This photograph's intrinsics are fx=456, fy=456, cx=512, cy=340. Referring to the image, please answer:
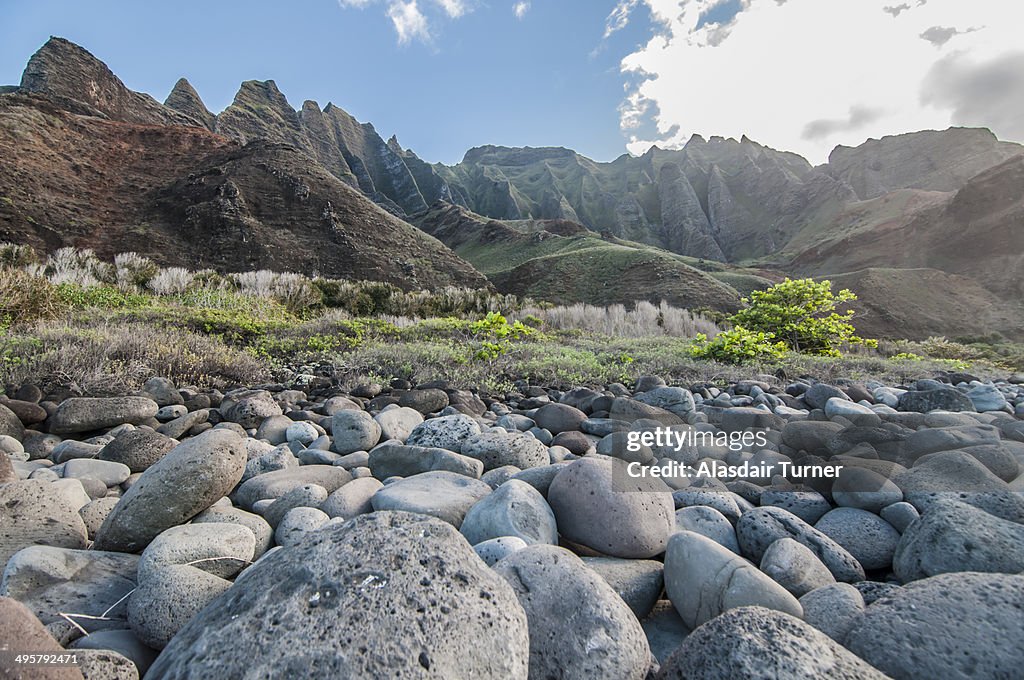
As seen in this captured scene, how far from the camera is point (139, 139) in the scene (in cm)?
3253

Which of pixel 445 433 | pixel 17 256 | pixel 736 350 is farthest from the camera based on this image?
pixel 17 256

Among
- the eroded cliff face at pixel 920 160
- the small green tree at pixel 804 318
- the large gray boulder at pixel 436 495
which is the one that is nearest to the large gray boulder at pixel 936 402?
the large gray boulder at pixel 436 495

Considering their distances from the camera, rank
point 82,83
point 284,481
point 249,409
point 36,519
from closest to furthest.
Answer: point 36,519 → point 284,481 → point 249,409 → point 82,83

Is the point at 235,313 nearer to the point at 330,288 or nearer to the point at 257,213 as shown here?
the point at 330,288

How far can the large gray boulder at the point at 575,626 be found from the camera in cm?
112

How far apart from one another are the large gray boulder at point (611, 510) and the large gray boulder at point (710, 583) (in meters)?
→ 0.23

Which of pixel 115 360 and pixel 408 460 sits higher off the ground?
pixel 115 360

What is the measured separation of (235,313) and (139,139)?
111 feet

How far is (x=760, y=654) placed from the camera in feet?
3.16

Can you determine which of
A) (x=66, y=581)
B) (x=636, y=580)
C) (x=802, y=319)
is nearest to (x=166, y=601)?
(x=66, y=581)

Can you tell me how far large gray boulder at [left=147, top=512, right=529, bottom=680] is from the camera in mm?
832

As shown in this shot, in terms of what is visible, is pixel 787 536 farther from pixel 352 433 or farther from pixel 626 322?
pixel 626 322

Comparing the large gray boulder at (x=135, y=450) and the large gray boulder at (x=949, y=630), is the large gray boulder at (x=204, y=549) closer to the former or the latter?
the large gray boulder at (x=135, y=450)
